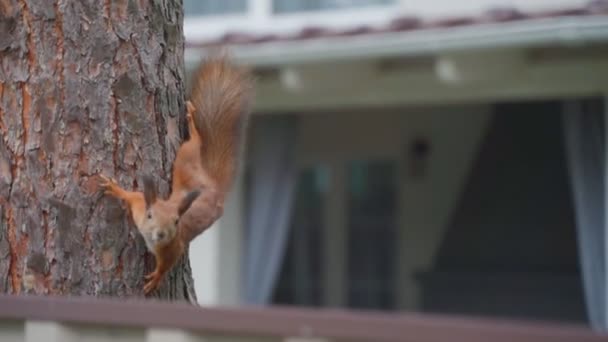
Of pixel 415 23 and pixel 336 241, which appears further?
pixel 336 241

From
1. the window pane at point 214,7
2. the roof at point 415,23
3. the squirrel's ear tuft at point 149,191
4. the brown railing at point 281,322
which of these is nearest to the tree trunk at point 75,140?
the squirrel's ear tuft at point 149,191

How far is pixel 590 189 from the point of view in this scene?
692cm

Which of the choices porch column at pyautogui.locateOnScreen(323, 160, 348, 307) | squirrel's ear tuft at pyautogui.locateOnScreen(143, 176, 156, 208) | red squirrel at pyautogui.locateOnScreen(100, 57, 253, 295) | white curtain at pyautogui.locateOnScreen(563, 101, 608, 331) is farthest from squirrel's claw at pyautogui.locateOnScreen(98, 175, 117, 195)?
porch column at pyautogui.locateOnScreen(323, 160, 348, 307)

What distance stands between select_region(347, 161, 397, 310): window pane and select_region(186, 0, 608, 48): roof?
7.73 feet

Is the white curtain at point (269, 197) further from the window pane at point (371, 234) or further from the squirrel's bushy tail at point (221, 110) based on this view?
the squirrel's bushy tail at point (221, 110)

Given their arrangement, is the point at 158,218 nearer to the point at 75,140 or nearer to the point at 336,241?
the point at 75,140

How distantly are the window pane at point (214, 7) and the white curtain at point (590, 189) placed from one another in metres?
2.24

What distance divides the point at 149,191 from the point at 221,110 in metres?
0.38

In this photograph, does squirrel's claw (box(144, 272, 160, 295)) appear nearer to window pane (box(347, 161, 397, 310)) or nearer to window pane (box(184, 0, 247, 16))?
window pane (box(184, 0, 247, 16))

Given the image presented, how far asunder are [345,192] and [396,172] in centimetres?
43

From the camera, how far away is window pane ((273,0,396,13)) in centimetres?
739

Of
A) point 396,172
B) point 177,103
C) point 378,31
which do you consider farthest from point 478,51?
point 177,103

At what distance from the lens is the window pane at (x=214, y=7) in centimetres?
787

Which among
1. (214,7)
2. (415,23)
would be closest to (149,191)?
(415,23)
